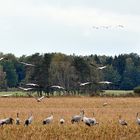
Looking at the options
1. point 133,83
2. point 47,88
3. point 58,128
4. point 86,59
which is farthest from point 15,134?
point 133,83

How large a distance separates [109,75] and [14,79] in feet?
60.0

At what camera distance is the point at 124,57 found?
148625mm

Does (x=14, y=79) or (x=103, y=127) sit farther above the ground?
(x=14, y=79)

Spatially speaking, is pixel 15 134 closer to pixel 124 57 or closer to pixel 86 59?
pixel 86 59

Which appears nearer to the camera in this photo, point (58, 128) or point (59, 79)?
point (58, 128)

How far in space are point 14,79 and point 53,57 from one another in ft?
36.3

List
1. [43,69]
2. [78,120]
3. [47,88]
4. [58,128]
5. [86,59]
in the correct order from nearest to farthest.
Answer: [58,128]
[78,120]
[47,88]
[43,69]
[86,59]

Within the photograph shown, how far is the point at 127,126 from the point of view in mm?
26125

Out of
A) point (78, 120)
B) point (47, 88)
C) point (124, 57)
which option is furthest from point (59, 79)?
point (78, 120)

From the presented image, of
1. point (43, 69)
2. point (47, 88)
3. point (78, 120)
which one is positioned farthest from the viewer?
point (43, 69)

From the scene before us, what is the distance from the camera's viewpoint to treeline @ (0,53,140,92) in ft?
345

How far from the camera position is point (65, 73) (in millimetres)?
110750

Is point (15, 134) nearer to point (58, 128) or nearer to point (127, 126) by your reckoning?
point (58, 128)

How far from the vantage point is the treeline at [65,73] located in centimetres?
10519
